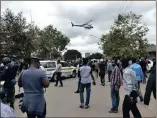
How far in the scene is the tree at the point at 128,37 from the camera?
168ft

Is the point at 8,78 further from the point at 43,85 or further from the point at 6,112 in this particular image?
the point at 6,112

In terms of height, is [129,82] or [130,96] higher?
[129,82]

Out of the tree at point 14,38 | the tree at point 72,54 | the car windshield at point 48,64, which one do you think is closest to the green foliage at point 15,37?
the tree at point 14,38

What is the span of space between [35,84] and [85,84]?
5039 millimetres

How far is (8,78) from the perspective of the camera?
10.9 metres

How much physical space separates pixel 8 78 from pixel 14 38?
2295cm

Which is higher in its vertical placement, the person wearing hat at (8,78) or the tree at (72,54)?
the tree at (72,54)

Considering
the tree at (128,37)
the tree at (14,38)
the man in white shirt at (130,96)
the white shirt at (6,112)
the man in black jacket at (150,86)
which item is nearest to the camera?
the white shirt at (6,112)

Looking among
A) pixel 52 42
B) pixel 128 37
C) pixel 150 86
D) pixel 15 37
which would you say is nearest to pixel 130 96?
pixel 150 86

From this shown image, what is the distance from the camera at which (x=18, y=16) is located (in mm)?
35719

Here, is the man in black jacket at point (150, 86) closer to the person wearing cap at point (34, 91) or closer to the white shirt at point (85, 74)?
the person wearing cap at point (34, 91)

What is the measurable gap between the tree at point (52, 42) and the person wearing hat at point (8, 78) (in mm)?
48471

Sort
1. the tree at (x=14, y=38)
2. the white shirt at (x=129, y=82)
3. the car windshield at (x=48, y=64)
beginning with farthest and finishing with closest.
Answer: the tree at (x=14, y=38) < the car windshield at (x=48, y=64) < the white shirt at (x=129, y=82)

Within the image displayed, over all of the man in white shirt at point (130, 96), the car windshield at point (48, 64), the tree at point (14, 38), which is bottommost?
the man in white shirt at point (130, 96)
